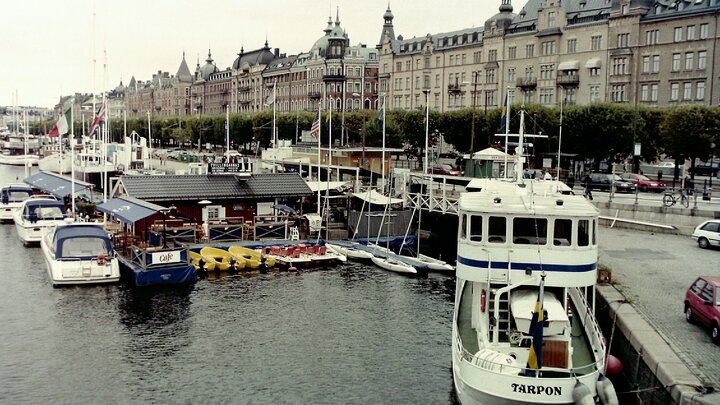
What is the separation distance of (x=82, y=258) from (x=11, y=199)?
111 feet

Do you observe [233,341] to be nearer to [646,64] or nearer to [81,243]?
[81,243]

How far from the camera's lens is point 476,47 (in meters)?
117

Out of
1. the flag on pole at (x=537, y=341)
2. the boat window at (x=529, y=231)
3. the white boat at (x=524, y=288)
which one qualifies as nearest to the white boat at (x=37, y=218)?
the white boat at (x=524, y=288)

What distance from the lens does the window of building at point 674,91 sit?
87075mm

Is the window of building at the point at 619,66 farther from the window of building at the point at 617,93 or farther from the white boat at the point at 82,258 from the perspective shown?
the white boat at the point at 82,258

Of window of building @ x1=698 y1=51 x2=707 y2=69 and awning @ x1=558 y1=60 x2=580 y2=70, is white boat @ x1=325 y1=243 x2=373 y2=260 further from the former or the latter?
awning @ x1=558 y1=60 x2=580 y2=70

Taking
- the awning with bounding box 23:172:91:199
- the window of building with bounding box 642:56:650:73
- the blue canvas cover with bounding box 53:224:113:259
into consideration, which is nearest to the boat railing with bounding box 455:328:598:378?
the blue canvas cover with bounding box 53:224:113:259

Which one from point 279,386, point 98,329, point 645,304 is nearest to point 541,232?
point 645,304

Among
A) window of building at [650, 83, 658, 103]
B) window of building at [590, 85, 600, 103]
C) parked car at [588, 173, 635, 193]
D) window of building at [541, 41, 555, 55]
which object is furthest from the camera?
window of building at [541, 41, 555, 55]

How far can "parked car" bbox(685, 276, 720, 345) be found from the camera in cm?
2328

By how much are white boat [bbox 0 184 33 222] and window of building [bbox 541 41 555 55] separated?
68602mm

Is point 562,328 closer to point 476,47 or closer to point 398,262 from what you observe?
point 398,262

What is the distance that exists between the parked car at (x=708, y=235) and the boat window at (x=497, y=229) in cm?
2309

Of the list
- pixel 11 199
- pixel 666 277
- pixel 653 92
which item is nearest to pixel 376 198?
pixel 666 277
